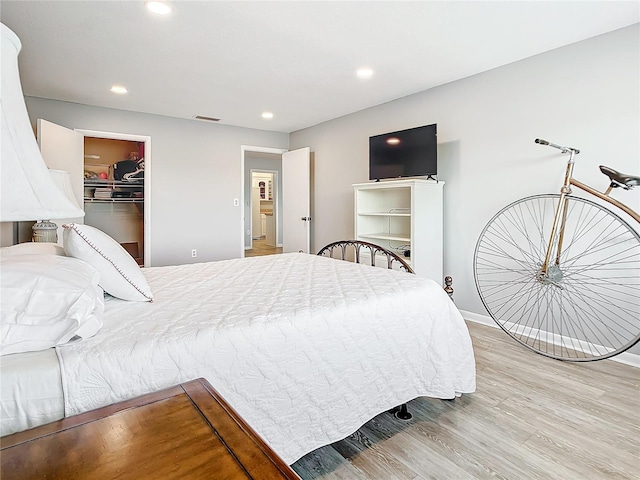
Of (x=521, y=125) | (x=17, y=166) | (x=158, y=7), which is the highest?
(x=158, y=7)

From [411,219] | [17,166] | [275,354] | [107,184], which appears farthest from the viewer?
[107,184]

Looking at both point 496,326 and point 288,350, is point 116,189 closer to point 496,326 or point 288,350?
point 288,350

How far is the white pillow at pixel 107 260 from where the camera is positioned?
153cm

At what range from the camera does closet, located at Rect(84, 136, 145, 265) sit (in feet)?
19.2

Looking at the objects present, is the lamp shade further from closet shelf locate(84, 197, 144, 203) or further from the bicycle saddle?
closet shelf locate(84, 197, 144, 203)

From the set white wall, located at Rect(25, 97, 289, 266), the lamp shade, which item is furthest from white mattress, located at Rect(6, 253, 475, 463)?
white wall, located at Rect(25, 97, 289, 266)

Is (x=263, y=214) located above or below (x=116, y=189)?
below

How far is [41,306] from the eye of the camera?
1.10 m

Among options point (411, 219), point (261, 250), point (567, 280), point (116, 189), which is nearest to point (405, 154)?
point (411, 219)

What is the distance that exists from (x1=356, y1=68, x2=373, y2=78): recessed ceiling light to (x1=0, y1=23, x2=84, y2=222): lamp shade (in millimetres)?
3212

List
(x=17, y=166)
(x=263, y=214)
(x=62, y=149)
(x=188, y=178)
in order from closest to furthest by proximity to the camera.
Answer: (x=17, y=166), (x=62, y=149), (x=188, y=178), (x=263, y=214)

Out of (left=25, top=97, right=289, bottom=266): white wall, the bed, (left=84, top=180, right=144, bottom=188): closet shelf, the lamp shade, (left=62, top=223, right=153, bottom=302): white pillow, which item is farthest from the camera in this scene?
(left=84, top=180, right=144, bottom=188): closet shelf

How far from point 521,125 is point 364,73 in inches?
60.6

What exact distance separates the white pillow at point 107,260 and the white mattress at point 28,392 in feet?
1.78
